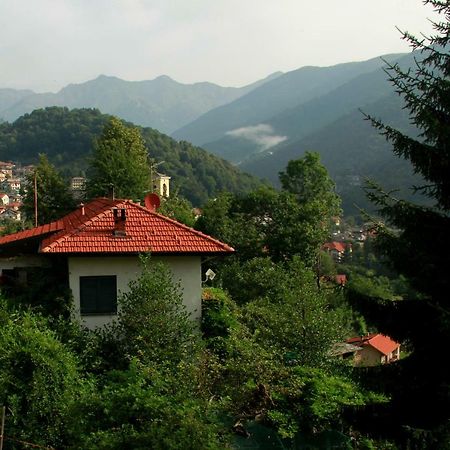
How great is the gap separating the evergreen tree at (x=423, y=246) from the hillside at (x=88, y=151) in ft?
294

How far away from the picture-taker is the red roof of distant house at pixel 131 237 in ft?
49.3

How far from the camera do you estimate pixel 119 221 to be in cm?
1598

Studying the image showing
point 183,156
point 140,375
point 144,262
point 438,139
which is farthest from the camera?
point 183,156

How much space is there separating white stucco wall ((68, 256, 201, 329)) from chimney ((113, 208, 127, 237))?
770 millimetres

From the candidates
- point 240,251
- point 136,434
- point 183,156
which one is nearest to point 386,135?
point 136,434

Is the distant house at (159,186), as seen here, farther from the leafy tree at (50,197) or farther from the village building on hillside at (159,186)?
the leafy tree at (50,197)

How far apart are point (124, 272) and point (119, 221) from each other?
1.57 meters

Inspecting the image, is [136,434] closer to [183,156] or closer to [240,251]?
[240,251]

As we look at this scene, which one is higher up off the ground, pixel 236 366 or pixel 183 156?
pixel 183 156

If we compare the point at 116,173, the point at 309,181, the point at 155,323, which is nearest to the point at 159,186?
the point at 309,181

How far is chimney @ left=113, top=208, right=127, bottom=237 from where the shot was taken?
15.6 m

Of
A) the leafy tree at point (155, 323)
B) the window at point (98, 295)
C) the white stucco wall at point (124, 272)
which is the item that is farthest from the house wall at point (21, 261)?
the leafy tree at point (155, 323)

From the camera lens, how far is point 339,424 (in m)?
11.3

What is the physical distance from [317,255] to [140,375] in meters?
20.0
